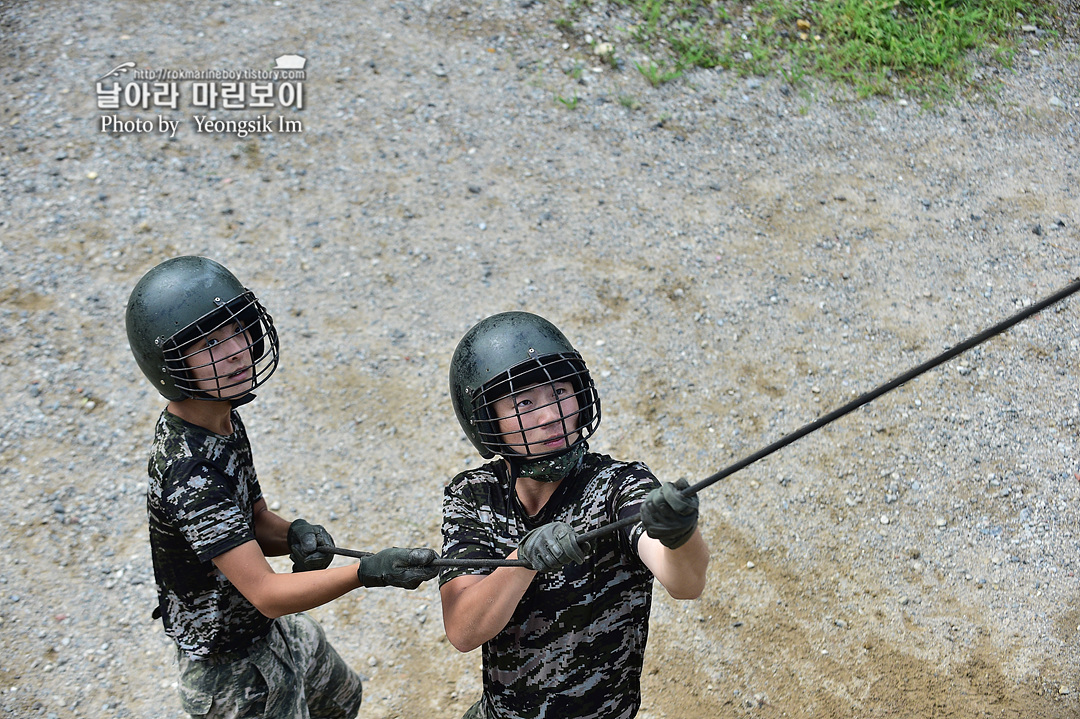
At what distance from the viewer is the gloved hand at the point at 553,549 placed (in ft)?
6.93

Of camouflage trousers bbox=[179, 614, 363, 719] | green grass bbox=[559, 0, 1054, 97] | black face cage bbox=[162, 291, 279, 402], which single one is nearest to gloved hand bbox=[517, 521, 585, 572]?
black face cage bbox=[162, 291, 279, 402]

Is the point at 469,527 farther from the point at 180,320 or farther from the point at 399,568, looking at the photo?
the point at 180,320

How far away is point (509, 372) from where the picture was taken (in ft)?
7.89

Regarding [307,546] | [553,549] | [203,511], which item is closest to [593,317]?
[307,546]

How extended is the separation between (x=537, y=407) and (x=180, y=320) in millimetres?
1124

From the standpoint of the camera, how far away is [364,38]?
7.47 meters

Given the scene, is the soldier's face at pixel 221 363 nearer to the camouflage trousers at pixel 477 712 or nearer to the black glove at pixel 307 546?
the black glove at pixel 307 546

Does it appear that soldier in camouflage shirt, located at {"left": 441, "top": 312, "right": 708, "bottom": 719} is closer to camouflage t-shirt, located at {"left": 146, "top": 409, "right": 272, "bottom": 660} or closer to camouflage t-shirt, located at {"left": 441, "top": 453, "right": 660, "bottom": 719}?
camouflage t-shirt, located at {"left": 441, "top": 453, "right": 660, "bottom": 719}

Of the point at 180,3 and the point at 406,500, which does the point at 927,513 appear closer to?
the point at 406,500

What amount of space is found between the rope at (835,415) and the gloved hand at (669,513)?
0.03 metres

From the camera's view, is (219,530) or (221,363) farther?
(221,363)

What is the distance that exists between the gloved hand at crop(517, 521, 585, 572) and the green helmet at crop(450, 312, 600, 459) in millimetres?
246

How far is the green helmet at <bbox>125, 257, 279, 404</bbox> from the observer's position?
2617 millimetres

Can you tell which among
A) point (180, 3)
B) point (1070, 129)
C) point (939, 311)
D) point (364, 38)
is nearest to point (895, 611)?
point (939, 311)
